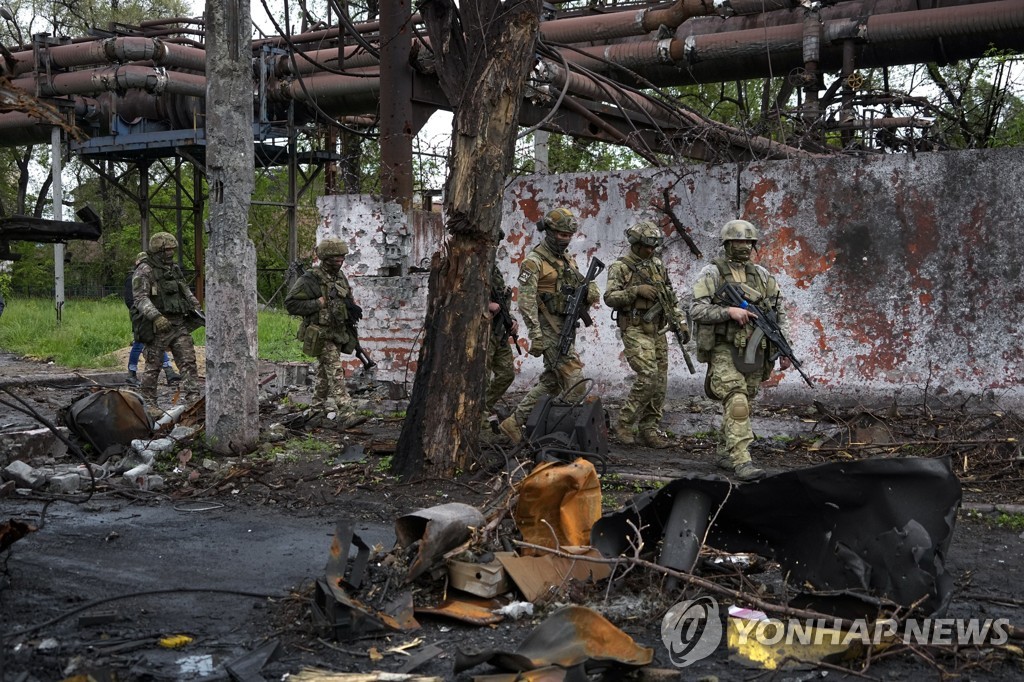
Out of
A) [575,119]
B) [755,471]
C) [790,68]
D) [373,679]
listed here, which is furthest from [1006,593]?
[790,68]

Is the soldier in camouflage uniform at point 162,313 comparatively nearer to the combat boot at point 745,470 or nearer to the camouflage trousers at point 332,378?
the camouflage trousers at point 332,378

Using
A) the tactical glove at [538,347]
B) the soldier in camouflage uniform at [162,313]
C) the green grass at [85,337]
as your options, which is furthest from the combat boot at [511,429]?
the green grass at [85,337]

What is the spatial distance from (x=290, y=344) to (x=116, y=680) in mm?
13034

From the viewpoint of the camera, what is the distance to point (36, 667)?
340 centimetres

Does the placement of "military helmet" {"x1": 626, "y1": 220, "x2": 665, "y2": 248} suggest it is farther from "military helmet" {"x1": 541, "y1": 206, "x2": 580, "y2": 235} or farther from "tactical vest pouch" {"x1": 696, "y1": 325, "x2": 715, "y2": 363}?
"tactical vest pouch" {"x1": 696, "y1": 325, "x2": 715, "y2": 363}

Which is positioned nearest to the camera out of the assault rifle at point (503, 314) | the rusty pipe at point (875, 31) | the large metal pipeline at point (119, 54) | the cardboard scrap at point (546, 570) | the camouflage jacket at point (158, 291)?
the cardboard scrap at point (546, 570)

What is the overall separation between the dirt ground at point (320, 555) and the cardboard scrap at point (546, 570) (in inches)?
2.8

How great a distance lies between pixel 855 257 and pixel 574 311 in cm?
249

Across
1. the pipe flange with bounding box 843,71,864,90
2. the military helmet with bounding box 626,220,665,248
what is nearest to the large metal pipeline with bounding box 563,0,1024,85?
the pipe flange with bounding box 843,71,864,90

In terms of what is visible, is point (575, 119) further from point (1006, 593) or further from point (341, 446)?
point (1006, 593)

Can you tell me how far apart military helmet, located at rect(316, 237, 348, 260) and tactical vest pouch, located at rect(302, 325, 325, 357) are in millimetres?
647

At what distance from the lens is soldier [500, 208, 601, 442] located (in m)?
8.15

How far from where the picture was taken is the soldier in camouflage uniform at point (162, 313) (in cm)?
995

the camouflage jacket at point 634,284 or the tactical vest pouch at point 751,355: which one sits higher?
the camouflage jacket at point 634,284
